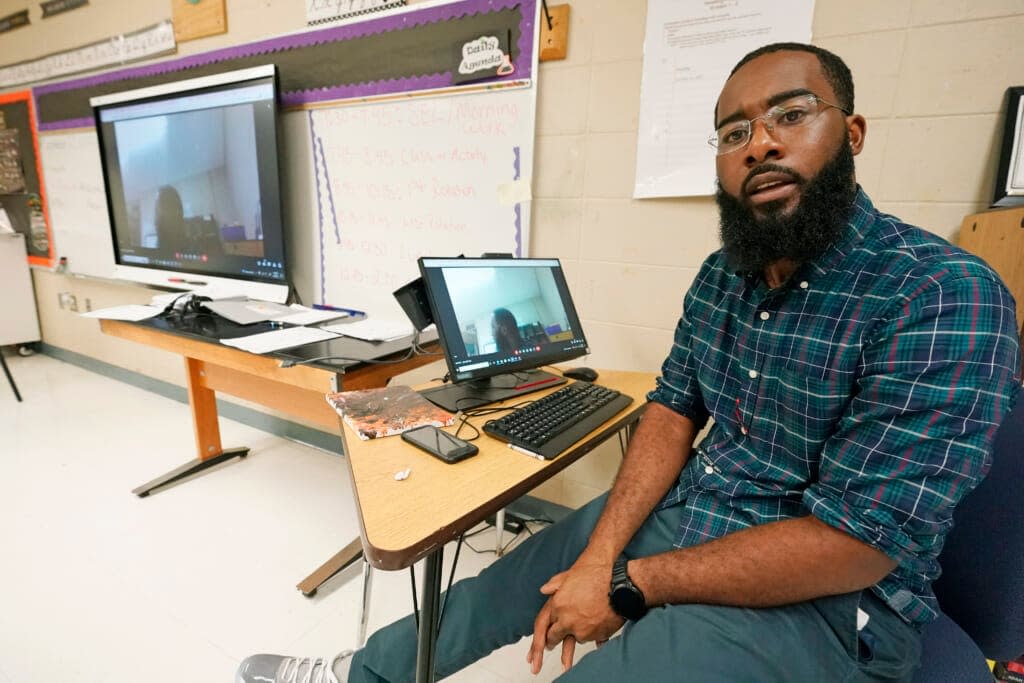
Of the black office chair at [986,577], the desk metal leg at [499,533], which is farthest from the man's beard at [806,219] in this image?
the desk metal leg at [499,533]

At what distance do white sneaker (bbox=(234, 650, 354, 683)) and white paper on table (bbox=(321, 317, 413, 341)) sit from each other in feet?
2.90

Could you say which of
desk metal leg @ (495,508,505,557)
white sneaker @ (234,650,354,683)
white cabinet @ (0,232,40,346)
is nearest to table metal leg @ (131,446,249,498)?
white sneaker @ (234,650,354,683)

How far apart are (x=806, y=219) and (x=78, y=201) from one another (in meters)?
3.96

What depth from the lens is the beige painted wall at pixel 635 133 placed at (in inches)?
45.1

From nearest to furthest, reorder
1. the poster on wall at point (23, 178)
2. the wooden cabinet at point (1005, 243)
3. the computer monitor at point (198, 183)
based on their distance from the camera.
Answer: the wooden cabinet at point (1005, 243) → the computer monitor at point (198, 183) → the poster on wall at point (23, 178)

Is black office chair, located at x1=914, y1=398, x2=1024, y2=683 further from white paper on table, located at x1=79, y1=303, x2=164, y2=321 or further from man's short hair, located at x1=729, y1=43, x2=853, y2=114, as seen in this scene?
white paper on table, located at x1=79, y1=303, x2=164, y2=321

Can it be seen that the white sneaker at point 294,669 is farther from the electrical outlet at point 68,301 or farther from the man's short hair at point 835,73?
the electrical outlet at point 68,301

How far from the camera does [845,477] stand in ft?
2.19

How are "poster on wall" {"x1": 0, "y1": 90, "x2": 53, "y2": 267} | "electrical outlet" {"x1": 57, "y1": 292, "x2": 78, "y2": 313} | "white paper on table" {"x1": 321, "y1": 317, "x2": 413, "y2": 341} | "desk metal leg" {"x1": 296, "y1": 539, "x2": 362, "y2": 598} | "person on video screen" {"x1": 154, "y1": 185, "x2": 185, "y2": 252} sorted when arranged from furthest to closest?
"electrical outlet" {"x1": 57, "y1": 292, "x2": 78, "y2": 313} → "poster on wall" {"x1": 0, "y1": 90, "x2": 53, "y2": 267} → "person on video screen" {"x1": 154, "y1": 185, "x2": 185, "y2": 252} → "white paper on table" {"x1": 321, "y1": 317, "x2": 413, "y2": 341} → "desk metal leg" {"x1": 296, "y1": 539, "x2": 362, "y2": 598}

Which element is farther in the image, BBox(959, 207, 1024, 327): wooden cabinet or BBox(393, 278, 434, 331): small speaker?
BBox(393, 278, 434, 331): small speaker

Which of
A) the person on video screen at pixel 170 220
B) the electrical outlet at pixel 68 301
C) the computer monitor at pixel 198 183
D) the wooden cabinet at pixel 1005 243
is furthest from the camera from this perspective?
the electrical outlet at pixel 68 301

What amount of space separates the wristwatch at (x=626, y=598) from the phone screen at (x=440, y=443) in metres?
0.32

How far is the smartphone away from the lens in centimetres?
87

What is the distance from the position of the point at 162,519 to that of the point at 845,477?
2.22 meters
